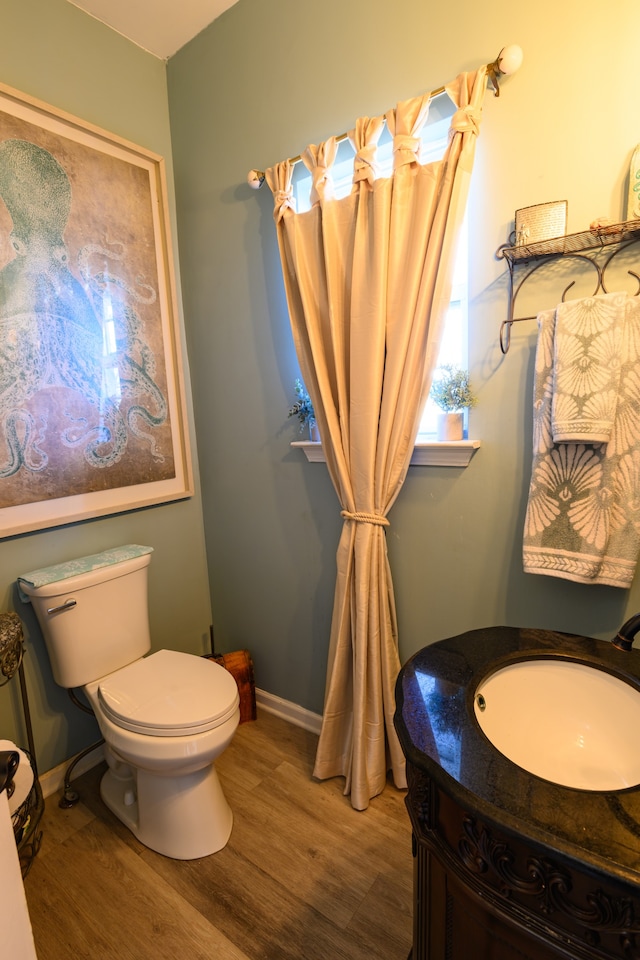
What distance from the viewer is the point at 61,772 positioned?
1676 millimetres

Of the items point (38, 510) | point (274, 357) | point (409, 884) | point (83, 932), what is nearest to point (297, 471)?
point (274, 357)

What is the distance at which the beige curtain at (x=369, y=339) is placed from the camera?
4.12 ft

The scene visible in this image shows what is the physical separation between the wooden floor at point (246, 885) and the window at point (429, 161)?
1355 mm

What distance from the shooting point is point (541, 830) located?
54 centimetres

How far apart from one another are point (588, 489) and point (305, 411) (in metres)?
0.98

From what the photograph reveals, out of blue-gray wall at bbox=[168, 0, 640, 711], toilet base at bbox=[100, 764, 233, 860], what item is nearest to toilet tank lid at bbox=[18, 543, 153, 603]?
blue-gray wall at bbox=[168, 0, 640, 711]

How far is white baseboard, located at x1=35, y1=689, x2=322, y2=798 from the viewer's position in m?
1.65

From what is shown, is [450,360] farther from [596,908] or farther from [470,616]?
[596,908]

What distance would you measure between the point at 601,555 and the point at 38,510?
1768mm

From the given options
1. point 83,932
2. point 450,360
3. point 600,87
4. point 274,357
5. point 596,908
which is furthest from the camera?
point 274,357

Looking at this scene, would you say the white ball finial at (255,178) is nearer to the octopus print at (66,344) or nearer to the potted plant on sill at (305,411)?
the octopus print at (66,344)

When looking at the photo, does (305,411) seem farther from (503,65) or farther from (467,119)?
(503,65)

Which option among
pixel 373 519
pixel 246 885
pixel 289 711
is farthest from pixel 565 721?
pixel 289 711

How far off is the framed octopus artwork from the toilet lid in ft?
2.02
